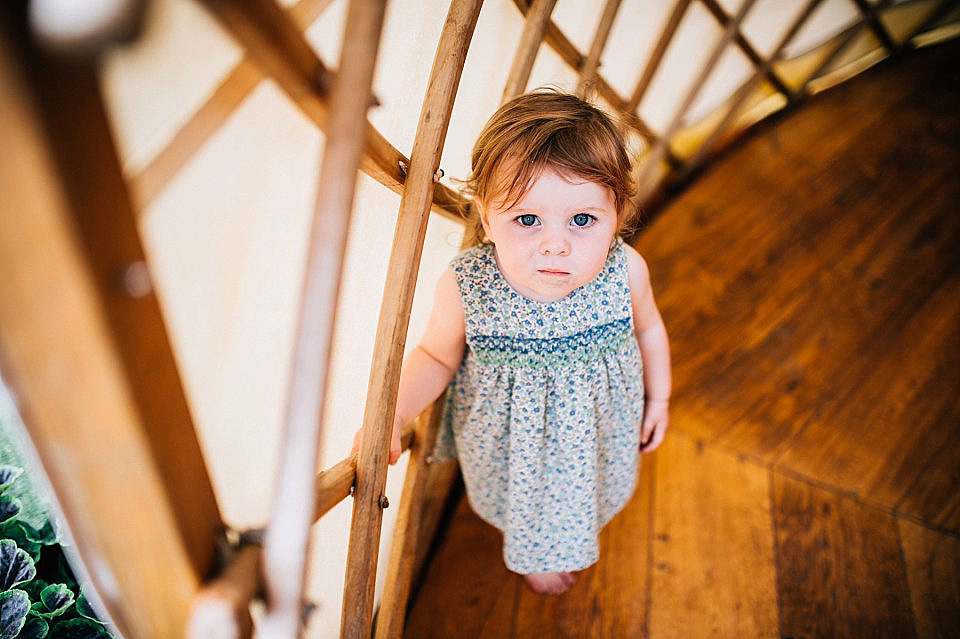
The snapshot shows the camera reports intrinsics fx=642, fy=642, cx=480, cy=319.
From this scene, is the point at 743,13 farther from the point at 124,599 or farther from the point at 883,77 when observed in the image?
the point at 124,599

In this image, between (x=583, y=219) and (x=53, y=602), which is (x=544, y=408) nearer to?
(x=583, y=219)

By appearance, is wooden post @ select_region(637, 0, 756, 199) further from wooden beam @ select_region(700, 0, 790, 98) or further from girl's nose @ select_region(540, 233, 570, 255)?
girl's nose @ select_region(540, 233, 570, 255)

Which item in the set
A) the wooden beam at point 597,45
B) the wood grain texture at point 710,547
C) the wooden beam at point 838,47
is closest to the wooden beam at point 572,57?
the wooden beam at point 597,45

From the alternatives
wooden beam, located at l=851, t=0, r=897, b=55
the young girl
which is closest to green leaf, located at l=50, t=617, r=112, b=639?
the young girl

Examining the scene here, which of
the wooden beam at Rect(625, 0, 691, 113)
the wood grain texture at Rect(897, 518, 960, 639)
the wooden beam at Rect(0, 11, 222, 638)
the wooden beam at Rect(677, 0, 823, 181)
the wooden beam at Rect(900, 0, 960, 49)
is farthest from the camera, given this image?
the wooden beam at Rect(900, 0, 960, 49)

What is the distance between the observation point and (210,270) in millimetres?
368

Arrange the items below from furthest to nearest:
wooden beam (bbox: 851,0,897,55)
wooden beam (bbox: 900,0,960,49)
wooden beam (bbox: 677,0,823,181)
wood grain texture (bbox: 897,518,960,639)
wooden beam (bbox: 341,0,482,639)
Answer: wooden beam (bbox: 900,0,960,49) → wooden beam (bbox: 851,0,897,55) → wooden beam (bbox: 677,0,823,181) → wood grain texture (bbox: 897,518,960,639) → wooden beam (bbox: 341,0,482,639)

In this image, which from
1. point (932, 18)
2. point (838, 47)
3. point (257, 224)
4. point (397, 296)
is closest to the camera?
point (257, 224)

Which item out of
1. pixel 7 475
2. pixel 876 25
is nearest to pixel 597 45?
pixel 7 475

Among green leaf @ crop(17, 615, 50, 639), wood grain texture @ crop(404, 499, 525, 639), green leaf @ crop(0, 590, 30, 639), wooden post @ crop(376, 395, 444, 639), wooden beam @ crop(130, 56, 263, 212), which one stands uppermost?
wooden beam @ crop(130, 56, 263, 212)

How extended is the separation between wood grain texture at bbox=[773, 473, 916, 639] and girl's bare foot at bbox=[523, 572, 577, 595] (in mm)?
316

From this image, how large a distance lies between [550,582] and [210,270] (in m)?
0.79

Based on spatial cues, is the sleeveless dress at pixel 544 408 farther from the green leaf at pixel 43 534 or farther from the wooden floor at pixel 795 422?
the green leaf at pixel 43 534

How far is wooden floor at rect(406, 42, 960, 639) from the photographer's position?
964 mm
